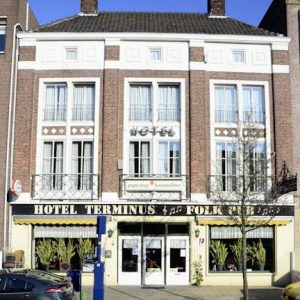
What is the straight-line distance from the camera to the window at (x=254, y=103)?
22.5m

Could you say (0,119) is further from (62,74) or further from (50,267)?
(50,267)

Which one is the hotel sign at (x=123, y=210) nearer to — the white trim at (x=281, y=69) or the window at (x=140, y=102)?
the window at (x=140, y=102)

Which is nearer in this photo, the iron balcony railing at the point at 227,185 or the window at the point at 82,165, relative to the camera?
the iron balcony railing at the point at 227,185

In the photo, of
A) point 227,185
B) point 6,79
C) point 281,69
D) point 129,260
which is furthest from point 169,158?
point 6,79

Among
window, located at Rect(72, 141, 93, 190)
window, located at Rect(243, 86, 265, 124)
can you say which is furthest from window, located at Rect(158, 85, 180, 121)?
window, located at Rect(72, 141, 93, 190)

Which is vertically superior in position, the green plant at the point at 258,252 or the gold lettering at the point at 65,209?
the gold lettering at the point at 65,209

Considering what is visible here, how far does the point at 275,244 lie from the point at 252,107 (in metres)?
5.91

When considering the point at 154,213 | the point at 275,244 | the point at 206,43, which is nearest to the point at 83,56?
the point at 206,43

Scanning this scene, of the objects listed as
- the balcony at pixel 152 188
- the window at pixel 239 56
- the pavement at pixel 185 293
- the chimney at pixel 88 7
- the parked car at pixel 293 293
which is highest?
the chimney at pixel 88 7

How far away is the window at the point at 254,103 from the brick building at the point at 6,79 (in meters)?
10.0

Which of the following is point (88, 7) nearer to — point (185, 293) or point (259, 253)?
point (259, 253)

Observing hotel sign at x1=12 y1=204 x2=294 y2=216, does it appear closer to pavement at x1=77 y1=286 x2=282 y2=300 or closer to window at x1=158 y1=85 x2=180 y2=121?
pavement at x1=77 y1=286 x2=282 y2=300

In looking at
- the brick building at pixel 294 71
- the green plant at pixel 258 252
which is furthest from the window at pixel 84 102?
the green plant at pixel 258 252

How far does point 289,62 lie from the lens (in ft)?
75.4
